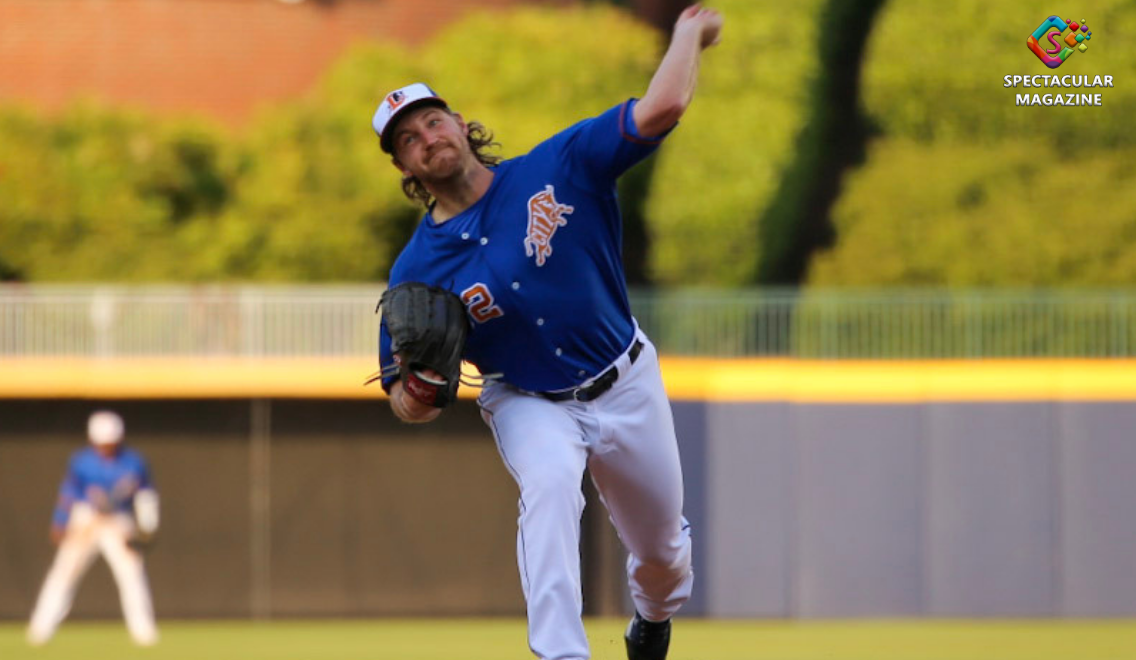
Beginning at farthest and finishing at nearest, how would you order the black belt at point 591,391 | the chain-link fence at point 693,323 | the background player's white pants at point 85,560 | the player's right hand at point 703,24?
the chain-link fence at point 693,323, the background player's white pants at point 85,560, the black belt at point 591,391, the player's right hand at point 703,24

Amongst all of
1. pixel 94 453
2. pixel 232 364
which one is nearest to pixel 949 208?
pixel 232 364

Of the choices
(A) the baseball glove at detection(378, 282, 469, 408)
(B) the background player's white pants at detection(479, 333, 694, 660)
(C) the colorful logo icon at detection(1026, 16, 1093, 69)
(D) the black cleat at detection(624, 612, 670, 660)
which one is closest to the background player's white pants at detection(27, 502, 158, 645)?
(D) the black cleat at detection(624, 612, 670, 660)

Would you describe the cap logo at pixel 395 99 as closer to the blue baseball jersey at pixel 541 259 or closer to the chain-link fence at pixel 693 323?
the blue baseball jersey at pixel 541 259

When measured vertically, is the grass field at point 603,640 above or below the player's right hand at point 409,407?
below

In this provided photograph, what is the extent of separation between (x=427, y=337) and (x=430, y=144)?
58 cm

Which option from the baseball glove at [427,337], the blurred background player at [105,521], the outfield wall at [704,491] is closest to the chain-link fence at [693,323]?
the outfield wall at [704,491]

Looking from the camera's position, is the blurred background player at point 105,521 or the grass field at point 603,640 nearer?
the grass field at point 603,640

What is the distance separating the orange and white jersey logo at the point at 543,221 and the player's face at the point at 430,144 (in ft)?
0.88

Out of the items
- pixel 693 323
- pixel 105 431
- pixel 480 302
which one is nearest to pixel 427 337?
pixel 480 302

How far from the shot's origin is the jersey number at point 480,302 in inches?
236

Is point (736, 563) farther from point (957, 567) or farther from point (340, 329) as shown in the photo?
point (340, 329)

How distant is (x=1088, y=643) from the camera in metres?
12.0

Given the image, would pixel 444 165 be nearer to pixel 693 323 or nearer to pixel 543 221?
pixel 543 221

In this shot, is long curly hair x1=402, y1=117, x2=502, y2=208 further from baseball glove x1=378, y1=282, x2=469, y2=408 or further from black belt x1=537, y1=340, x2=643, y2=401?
black belt x1=537, y1=340, x2=643, y2=401
